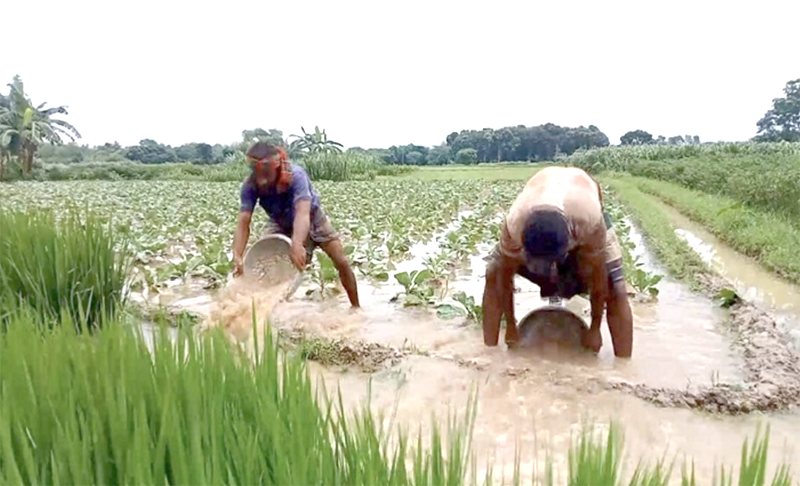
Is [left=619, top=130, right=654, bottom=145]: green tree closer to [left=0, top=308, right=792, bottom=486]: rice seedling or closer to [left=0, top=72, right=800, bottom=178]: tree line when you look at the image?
[left=0, top=72, right=800, bottom=178]: tree line

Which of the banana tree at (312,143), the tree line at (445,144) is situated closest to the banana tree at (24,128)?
the tree line at (445,144)

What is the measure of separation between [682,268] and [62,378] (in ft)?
20.2

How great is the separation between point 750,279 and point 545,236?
4.52 metres

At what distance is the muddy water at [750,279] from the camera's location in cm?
525

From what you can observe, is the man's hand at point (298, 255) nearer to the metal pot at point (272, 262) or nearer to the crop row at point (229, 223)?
the metal pot at point (272, 262)

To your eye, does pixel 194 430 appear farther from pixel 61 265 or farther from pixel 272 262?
pixel 272 262

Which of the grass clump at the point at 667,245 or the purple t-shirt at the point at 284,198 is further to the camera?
the grass clump at the point at 667,245

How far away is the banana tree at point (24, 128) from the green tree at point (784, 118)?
4591 cm

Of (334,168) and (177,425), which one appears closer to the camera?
(177,425)

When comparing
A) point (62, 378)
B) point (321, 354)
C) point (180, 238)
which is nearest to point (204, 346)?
point (62, 378)

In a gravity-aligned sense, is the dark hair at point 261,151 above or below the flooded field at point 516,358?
above

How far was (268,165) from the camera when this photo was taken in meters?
4.50

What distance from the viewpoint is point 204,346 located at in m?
1.89

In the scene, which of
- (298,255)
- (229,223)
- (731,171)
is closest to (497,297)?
(298,255)
